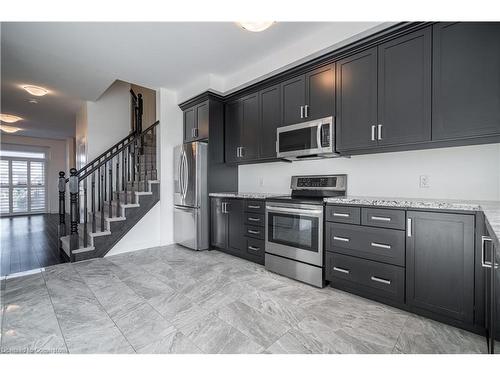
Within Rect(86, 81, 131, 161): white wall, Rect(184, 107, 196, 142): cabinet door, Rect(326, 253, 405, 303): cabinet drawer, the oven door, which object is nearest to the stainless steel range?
the oven door

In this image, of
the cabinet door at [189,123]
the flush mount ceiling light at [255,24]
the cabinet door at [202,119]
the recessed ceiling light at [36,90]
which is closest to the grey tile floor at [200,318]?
the cabinet door at [202,119]

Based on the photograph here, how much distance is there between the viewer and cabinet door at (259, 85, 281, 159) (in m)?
3.17

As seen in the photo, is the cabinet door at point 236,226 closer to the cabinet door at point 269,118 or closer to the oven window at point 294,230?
the oven window at point 294,230

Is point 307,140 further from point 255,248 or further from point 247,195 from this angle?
point 255,248

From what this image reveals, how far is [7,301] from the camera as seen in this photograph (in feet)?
7.10

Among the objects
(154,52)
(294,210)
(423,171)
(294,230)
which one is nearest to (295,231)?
(294,230)

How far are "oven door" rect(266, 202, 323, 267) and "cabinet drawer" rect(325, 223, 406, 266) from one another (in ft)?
0.41

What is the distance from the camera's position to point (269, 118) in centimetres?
326

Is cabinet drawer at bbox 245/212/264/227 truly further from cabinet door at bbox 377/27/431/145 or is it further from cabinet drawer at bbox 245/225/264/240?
cabinet door at bbox 377/27/431/145

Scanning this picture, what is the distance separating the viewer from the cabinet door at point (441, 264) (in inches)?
65.4
